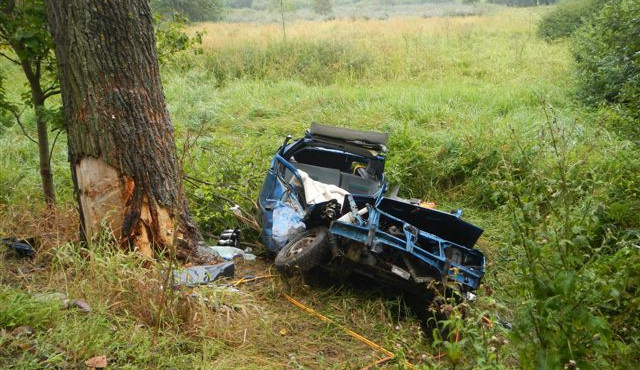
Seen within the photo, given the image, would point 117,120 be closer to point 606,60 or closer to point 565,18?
point 606,60

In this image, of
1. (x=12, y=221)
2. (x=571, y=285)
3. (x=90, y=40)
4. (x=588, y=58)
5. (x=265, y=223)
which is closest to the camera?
(x=571, y=285)

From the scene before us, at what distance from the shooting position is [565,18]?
18547mm

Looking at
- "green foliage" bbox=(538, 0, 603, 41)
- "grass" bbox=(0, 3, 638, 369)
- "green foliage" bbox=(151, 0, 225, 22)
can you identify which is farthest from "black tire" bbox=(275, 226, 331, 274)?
"green foliage" bbox=(151, 0, 225, 22)

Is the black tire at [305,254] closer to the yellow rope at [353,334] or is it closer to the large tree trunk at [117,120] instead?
the yellow rope at [353,334]

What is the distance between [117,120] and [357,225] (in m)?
2.17

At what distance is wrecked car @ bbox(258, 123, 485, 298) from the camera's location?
15.1 feet

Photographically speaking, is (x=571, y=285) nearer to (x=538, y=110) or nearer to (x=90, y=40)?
(x=90, y=40)

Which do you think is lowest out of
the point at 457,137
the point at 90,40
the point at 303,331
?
→ the point at 303,331

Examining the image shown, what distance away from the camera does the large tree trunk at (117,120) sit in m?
4.22

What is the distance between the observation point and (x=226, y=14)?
120 feet

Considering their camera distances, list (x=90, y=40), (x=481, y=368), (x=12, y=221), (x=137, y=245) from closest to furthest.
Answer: (x=481, y=368) → (x=90, y=40) → (x=137, y=245) → (x=12, y=221)

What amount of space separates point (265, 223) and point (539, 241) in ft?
11.4

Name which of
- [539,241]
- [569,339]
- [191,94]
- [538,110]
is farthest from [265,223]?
[191,94]

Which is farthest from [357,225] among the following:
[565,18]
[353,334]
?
[565,18]
